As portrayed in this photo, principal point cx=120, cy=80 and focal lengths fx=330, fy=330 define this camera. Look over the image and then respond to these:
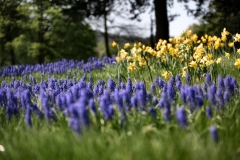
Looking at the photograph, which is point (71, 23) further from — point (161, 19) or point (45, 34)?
point (161, 19)

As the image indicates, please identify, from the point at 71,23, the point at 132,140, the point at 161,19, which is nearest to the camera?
the point at 132,140

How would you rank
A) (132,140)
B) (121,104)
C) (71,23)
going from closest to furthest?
(132,140) < (121,104) < (71,23)

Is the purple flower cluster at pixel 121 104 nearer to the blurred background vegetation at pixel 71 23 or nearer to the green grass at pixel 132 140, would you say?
the green grass at pixel 132 140

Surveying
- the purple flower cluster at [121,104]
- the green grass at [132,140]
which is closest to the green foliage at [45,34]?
the purple flower cluster at [121,104]

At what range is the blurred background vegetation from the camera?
598 inches

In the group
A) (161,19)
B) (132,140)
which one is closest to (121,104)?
(132,140)

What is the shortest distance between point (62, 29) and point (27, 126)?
23.9 metres

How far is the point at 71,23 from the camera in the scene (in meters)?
24.2

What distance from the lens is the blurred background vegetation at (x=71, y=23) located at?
15.2 m

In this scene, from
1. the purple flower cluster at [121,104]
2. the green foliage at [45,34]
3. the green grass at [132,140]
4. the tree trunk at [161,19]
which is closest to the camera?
the green grass at [132,140]

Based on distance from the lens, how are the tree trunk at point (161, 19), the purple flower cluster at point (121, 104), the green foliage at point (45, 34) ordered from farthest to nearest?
the green foliage at point (45, 34)
the tree trunk at point (161, 19)
the purple flower cluster at point (121, 104)

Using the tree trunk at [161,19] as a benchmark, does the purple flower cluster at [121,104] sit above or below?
below

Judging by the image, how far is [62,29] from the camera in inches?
1036

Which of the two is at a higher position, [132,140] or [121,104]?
[121,104]
